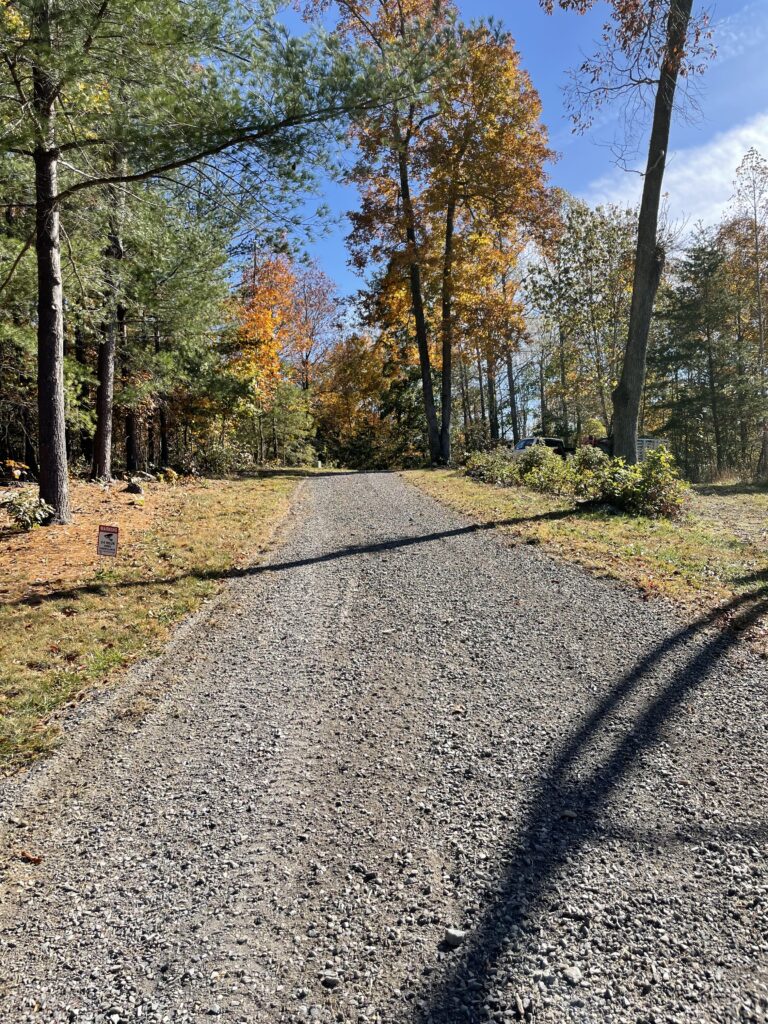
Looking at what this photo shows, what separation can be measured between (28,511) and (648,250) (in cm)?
977

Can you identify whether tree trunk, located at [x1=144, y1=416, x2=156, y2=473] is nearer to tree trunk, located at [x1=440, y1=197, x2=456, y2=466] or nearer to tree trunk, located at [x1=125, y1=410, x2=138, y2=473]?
tree trunk, located at [x1=125, y1=410, x2=138, y2=473]

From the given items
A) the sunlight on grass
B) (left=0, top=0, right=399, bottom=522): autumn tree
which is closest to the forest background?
(left=0, top=0, right=399, bottom=522): autumn tree

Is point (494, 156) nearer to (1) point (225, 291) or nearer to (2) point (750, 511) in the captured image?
(1) point (225, 291)

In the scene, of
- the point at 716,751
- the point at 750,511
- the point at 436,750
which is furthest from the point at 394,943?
the point at 750,511

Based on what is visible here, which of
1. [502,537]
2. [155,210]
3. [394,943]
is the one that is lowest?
[394,943]

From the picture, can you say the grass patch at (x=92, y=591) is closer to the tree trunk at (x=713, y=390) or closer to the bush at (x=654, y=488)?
the bush at (x=654, y=488)

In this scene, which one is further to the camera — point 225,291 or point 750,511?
point 225,291

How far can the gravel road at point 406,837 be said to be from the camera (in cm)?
177

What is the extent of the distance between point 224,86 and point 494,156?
549 inches

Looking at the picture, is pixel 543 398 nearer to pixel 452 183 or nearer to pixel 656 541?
pixel 452 183

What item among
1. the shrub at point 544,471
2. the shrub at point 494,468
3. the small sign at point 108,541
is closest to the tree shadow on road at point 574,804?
the small sign at point 108,541

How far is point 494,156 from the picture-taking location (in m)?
17.1

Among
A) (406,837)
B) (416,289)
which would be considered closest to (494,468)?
(416,289)

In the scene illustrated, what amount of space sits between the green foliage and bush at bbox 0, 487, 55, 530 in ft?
27.3
